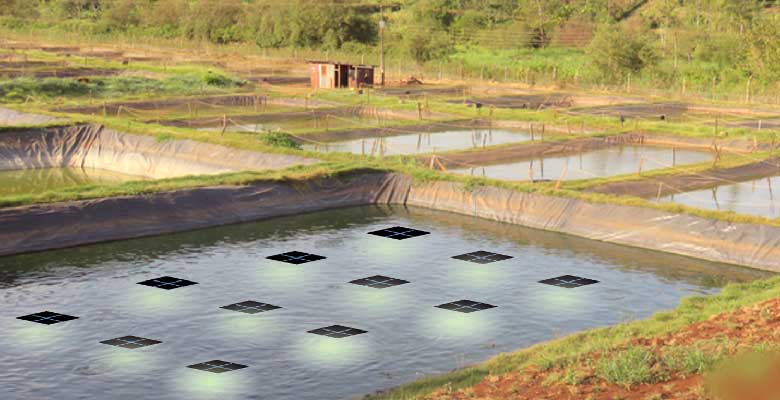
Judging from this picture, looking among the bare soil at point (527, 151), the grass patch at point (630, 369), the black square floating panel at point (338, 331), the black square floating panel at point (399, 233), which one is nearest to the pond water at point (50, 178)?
the bare soil at point (527, 151)

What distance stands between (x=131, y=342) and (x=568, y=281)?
9.56 metres

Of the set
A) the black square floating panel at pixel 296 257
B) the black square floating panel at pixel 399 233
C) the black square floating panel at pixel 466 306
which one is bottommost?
the black square floating panel at pixel 466 306

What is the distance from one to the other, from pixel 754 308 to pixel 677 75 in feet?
170

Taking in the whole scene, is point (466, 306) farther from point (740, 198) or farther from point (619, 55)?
point (619, 55)

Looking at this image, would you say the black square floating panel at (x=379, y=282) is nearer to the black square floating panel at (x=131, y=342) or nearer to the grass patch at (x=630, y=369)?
the black square floating panel at (x=131, y=342)

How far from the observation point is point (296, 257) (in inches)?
1092

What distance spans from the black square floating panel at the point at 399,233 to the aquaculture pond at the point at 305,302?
8 cm

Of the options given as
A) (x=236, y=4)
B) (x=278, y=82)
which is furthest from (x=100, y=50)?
(x=278, y=82)

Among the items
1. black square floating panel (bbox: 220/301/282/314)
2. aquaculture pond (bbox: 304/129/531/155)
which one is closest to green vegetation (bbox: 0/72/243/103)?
aquaculture pond (bbox: 304/129/531/155)

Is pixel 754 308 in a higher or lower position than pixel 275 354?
higher

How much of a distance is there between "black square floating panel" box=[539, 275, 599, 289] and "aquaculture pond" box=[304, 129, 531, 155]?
50.8 feet

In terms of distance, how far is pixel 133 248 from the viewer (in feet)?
93.9

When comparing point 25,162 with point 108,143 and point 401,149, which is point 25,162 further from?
point 401,149

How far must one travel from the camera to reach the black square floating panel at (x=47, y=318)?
22.2 m
